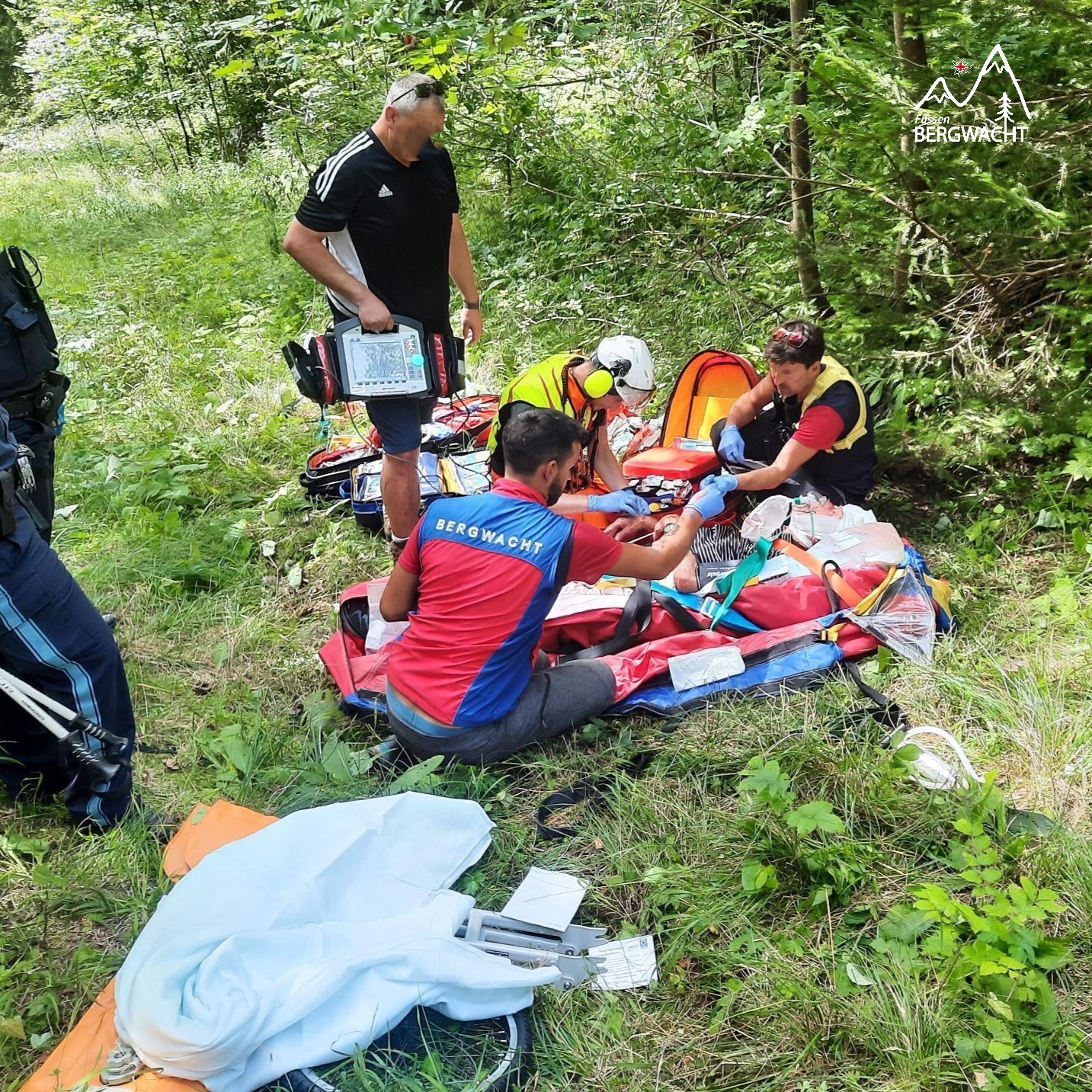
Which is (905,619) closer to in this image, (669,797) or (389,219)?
(669,797)

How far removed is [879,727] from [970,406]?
178 centimetres

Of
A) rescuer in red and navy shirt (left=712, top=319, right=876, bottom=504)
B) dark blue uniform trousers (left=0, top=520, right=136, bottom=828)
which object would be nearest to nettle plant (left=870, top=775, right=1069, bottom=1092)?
rescuer in red and navy shirt (left=712, top=319, right=876, bottom=504)

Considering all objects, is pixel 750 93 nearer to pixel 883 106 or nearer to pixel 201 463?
pixel 883 106

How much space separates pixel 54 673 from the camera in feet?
8.15

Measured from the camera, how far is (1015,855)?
2264mm

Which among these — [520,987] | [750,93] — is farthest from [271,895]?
[750,93]

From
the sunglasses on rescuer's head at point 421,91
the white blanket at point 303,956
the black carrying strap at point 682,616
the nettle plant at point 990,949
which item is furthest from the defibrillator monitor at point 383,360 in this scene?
the nettle plant at point 990,949

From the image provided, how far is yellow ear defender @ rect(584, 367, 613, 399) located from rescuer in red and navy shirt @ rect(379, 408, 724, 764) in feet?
2.52

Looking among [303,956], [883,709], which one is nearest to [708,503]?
[883,709]

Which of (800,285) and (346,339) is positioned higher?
(346,339)

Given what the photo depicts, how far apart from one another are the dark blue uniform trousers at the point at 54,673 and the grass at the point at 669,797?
0.11m

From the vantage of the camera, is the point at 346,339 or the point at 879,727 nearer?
the point at 879,727

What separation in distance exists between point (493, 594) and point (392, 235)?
1.73 meters

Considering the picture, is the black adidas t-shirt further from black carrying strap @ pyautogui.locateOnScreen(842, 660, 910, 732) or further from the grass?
black carrying strap @ pyautogui.locateOnScreen(842, 660, 910, 732)
